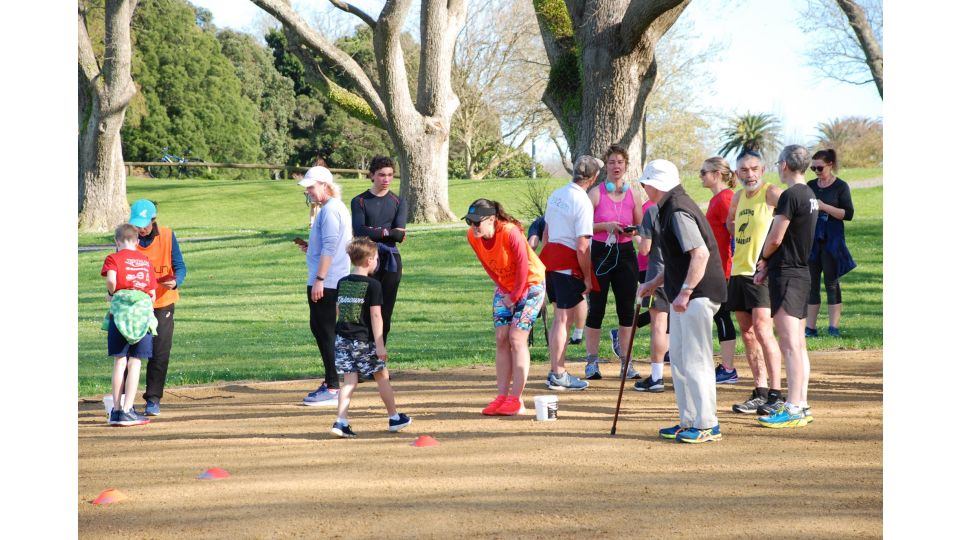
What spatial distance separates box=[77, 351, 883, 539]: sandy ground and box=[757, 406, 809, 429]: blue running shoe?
0.09 metres

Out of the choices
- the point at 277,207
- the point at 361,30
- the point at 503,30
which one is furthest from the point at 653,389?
the point at 361,30

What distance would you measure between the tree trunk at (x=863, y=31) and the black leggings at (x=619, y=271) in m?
14.1

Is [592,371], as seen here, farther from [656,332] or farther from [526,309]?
[526,309]

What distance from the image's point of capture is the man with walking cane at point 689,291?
670 centimetres

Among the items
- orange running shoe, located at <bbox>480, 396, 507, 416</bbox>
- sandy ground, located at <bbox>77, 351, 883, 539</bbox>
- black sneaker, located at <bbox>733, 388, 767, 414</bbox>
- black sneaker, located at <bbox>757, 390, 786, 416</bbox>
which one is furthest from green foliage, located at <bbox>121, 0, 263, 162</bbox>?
black sneaker, located at <bbox>757, 390, 786, 416</bbox>

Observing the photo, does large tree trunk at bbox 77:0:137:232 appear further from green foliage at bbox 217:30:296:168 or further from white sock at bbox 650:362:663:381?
green foliage at bbox 217:30:296:168

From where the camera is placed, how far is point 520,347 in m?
7.79

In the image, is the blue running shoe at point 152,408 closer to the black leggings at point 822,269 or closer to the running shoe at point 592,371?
the running shoe at point 592,371

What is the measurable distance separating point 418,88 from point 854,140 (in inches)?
1378

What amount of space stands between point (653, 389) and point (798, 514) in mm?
3618

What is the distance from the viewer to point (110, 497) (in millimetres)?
5762

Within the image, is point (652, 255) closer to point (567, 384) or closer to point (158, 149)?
point (567, 384)

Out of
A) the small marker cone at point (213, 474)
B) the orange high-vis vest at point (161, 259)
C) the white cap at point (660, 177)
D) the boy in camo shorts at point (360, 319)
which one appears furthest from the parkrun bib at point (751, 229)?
the orange high-vis vest at point (161, 259)

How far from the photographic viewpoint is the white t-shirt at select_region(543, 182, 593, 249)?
27.6 ft
